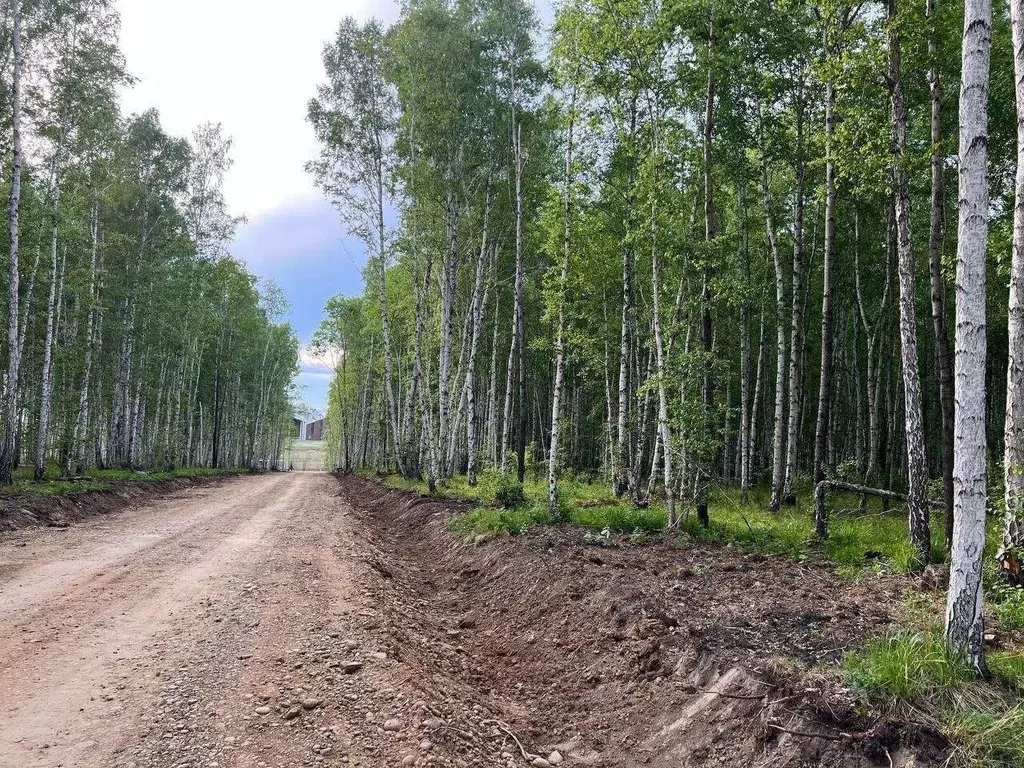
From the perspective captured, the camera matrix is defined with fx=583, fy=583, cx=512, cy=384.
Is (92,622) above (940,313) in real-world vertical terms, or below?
below

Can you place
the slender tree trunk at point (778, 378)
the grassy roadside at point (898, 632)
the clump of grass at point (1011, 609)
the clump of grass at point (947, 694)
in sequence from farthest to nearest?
the slender tree trunk at point (778, 378), the clump of grass at point (1011, 609), the grassy roadside at point (898, 632), the clump of grass at point (947, 694)

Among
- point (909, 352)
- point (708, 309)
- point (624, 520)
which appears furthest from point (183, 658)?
point (708, 309)

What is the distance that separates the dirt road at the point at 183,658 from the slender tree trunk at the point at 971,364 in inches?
157

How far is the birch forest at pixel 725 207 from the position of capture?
589 cm

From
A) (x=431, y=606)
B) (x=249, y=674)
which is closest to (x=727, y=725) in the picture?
(x=249, y=674)

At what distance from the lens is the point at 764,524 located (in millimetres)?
11562

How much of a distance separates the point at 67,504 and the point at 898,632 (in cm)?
1683

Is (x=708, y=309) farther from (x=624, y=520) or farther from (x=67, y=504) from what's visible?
(x=67, y=504)

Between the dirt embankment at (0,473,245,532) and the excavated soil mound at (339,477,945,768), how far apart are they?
8.42m

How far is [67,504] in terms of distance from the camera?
46.4ft

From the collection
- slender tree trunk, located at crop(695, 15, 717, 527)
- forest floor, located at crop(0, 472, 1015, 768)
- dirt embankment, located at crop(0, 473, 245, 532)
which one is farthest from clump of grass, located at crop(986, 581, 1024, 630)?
dirt embankment, located at crop(0, 473, 245, 532)

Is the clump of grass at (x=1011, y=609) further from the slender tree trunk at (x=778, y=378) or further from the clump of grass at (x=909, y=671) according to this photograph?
the slender tree trunk at (x=778, y=378)

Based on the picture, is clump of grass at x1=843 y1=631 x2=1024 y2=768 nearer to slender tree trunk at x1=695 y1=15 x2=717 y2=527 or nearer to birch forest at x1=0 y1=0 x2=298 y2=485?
slender tree trunk at x1=695 y1=15 x2=717 y2=527

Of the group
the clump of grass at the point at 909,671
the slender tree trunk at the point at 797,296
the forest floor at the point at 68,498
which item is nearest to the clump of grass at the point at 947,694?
the clump of grass at the point at 909,671
